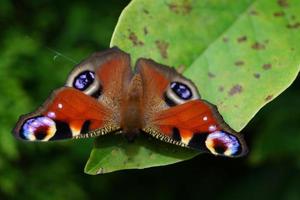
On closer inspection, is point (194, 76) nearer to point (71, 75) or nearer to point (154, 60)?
point (154, 60)

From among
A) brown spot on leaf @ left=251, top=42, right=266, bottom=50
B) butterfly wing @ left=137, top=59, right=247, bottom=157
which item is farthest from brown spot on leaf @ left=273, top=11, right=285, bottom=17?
butterfly wing @ left=137, top=59, right=247, bottom=157

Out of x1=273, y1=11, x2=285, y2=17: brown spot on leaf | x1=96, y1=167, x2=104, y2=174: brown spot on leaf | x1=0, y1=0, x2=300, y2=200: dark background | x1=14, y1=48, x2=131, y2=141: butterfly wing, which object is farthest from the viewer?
x1=0, y1=0, x2=300, y2=200: dark background

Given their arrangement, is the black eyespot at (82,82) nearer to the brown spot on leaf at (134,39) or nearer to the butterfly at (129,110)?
the butterfly at (129,110)

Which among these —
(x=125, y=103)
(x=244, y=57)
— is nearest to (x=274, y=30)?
(x=244, y=57)

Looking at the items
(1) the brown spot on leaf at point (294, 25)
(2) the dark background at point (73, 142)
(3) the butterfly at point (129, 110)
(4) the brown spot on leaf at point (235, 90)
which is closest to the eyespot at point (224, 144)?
(3) the butterfly at point (129, 110)

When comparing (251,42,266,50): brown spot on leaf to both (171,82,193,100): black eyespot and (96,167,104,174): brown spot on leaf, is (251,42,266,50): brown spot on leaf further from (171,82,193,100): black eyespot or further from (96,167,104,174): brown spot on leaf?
(96,167,104,174): brown spot on leaf

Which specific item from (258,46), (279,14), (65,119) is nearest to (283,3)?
(279,14)
